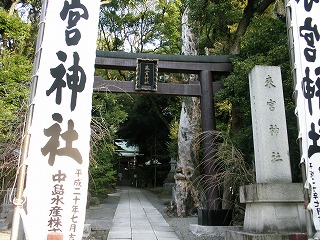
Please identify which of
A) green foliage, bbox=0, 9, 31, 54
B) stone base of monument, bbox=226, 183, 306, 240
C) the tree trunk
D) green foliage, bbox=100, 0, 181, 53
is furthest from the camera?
green foliage, bbox=100, 0, 181, 53

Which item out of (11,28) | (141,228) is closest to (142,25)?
(11,28)

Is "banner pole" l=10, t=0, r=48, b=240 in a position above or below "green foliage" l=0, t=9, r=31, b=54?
below

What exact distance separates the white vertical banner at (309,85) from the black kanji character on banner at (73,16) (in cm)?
292

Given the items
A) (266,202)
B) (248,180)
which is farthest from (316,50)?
(248,180)

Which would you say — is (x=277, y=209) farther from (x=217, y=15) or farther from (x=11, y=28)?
(x=11, y=28)

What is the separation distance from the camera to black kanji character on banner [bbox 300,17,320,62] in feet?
13.5

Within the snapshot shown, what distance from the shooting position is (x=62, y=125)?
3.05m

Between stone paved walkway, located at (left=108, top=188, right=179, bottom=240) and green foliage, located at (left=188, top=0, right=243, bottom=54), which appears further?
green foliage, located at (left=188, top=0, right=243, bottom=54)

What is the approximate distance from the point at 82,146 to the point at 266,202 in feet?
11.4

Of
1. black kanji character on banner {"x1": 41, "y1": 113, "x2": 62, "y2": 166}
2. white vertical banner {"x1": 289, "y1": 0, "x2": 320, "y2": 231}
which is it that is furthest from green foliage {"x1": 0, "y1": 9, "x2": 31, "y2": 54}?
white vertical banner {"x1": 289, "y1": 0, "x2": 320, "y2": 231}

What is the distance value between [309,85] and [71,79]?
3134mm

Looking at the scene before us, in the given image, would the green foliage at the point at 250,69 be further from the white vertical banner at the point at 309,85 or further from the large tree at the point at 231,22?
the white vertical banner at the point at 309,85

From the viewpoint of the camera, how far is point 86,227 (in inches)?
270

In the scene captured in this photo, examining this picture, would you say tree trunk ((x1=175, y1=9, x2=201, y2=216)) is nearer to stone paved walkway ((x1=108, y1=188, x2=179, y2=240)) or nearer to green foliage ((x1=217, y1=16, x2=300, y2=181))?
stone paved walkway ((x1=108, y1=188, x2=179, y2=240))
